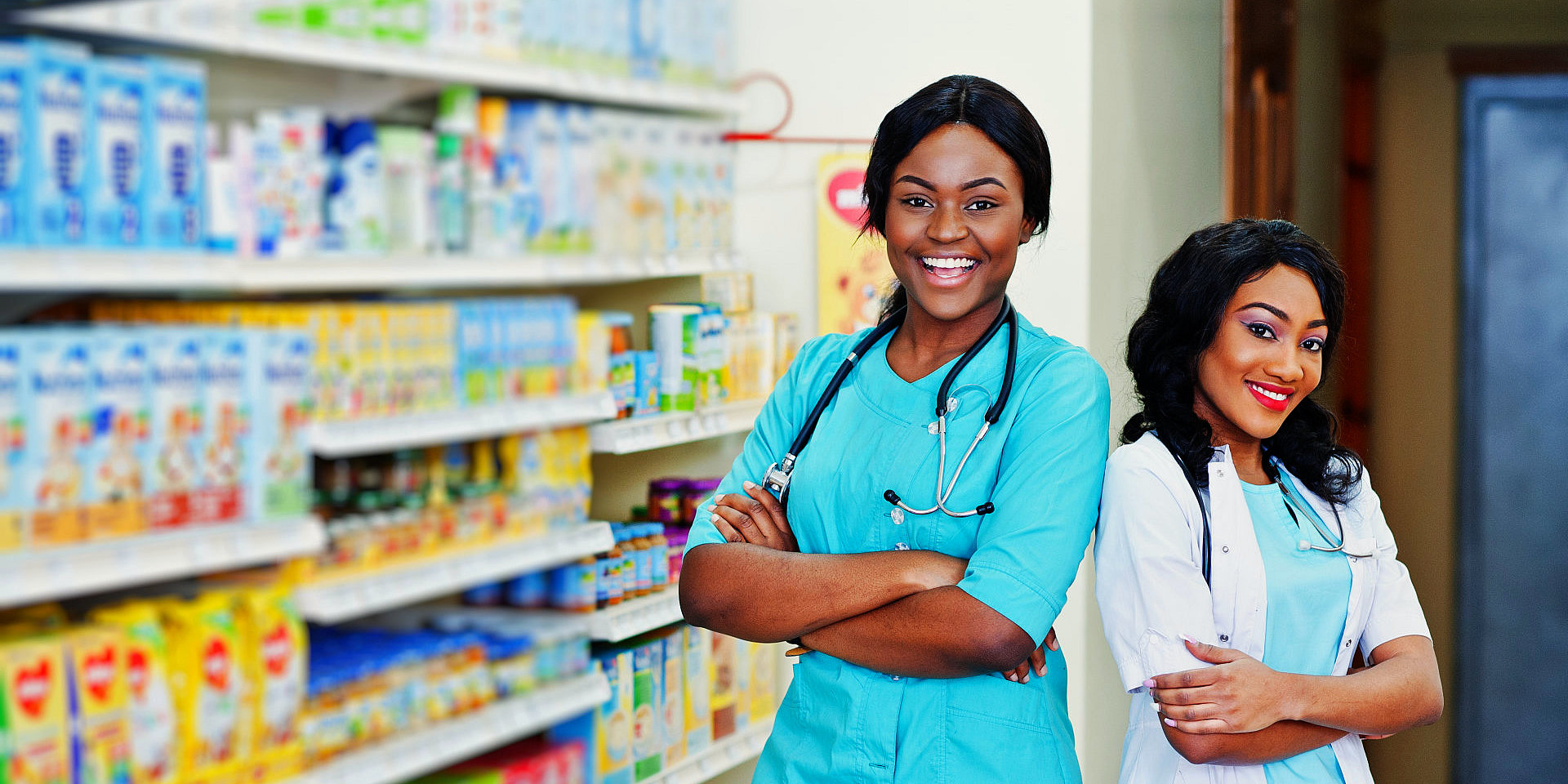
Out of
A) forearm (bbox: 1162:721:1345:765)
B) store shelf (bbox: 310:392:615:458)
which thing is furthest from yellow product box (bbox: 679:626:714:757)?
forearm (bbox: 1162:721:1345:765)

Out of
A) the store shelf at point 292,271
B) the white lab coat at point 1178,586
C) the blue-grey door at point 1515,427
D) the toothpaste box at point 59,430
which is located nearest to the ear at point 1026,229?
the white lab coat at point 1178,586

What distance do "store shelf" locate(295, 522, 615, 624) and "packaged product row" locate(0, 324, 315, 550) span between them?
0.57 feet

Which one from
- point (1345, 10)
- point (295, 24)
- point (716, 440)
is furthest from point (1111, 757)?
point (295, 24)

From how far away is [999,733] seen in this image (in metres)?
1.75

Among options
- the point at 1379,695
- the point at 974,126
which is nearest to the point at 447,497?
the point at 974,126

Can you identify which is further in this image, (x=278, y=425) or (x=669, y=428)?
(x=669, y=428)

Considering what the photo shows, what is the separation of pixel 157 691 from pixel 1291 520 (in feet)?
5.69

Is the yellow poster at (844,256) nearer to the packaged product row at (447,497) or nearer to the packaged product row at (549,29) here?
the packaged product row at (549,29)

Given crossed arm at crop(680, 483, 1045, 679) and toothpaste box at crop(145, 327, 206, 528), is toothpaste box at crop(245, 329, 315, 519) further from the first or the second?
crossed arm at crop(680, 483, 1045, 679)

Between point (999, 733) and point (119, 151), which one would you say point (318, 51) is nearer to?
point (119, 151)

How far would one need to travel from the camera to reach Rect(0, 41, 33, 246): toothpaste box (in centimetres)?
186

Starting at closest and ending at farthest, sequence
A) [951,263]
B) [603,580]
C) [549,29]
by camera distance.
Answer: [951,263], [549,29], [603,580]

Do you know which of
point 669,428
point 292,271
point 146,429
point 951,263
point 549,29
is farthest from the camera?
point 669,428

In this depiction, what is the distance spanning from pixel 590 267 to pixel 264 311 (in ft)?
2.57
